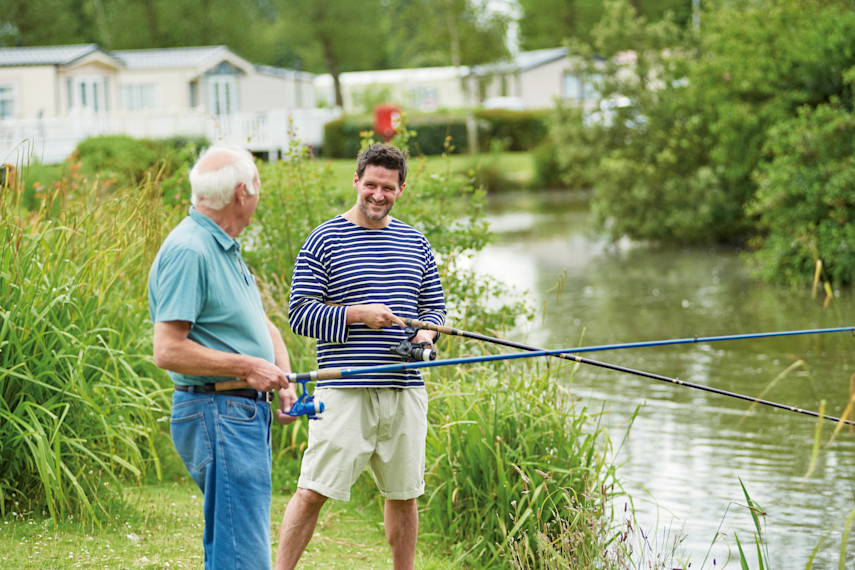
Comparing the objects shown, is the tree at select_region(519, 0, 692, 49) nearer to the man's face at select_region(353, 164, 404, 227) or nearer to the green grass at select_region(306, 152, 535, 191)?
the green grass at select_region(306, 152, 535, 191)

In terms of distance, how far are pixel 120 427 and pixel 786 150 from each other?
37.3 feet

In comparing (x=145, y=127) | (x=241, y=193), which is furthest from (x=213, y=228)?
(x=145, y=127)

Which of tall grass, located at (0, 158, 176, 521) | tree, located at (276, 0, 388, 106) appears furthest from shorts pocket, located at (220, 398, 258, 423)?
tree, located at (276, 0, 388, 106)

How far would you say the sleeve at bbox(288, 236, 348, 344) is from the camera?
3.66 m

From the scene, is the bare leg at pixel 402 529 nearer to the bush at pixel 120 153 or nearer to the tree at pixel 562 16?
the bush at pixel 120 153

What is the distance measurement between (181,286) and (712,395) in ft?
20.4

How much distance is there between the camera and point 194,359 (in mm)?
3016

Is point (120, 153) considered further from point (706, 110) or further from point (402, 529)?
point (402, 529)

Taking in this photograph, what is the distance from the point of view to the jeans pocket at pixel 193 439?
3131 millimetres

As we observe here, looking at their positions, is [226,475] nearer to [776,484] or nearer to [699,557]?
[699,557]

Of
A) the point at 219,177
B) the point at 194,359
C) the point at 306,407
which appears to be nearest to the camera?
the point at 194,359

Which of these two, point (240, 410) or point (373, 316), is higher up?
point (373, 316)

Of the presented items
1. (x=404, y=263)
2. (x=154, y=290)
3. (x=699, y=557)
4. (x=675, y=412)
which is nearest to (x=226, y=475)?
(x=154, y=290)

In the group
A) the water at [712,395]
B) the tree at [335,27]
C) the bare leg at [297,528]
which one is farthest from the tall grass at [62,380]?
the tree at [335,27]
